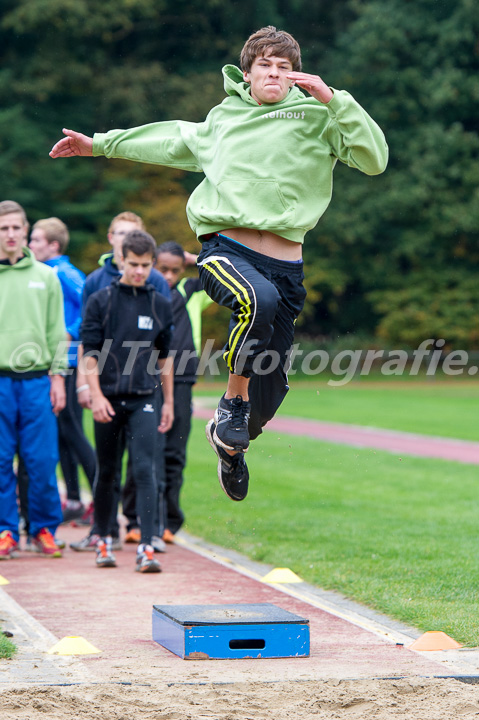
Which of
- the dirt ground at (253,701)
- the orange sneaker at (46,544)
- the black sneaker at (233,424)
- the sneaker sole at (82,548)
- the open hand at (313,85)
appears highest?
the open hand at (313,85)

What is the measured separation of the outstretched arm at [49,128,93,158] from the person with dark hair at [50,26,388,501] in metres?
0.61

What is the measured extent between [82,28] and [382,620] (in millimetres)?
42086

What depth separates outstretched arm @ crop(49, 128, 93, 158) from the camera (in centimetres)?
581

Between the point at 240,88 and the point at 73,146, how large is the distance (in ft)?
3.57

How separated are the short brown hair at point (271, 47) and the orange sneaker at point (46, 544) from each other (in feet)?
15.4

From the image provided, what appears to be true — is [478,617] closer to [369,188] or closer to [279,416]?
[279,416]

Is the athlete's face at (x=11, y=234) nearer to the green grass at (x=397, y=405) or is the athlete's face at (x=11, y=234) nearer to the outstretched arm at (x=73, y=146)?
the outstretched arm at (x=73, y=146)

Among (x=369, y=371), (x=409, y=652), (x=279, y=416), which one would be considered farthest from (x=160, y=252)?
(x=369, y=371)

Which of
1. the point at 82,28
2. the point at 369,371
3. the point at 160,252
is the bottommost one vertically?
the point at 369,371

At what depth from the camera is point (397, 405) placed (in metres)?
28.8

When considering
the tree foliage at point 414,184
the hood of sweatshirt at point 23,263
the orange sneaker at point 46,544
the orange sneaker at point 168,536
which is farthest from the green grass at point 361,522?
the tree foliage at point 414,184

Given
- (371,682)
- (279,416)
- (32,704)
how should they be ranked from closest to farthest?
1. (32,704)
2. (371,682)
3. (279,416)

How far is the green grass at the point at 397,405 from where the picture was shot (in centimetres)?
2197

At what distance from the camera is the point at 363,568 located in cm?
770
